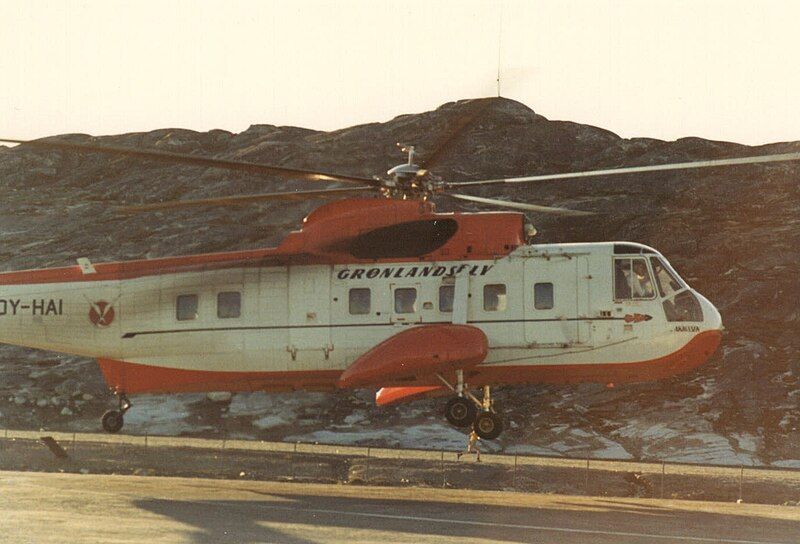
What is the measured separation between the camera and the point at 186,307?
26062 mm

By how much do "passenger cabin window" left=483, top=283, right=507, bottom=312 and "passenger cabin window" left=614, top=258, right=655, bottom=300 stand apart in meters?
2.30

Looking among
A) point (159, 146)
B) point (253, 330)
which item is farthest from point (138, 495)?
point (159, 146)

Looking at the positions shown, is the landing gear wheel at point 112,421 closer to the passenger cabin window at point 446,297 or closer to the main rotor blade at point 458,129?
the passenger cabin window at point 446,297

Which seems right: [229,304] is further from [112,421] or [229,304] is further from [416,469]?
[416,469]

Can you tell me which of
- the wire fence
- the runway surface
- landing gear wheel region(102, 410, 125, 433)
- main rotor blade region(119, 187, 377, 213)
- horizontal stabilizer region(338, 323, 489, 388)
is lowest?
the wire fence

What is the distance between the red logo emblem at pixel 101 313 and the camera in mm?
26625

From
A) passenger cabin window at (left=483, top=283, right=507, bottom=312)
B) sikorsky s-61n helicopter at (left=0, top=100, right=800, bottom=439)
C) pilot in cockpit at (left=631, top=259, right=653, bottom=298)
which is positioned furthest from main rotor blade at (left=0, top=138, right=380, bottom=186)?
pilot in cockpit at (left=631, top=259, right=653, bottom=298)

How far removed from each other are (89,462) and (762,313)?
144ft

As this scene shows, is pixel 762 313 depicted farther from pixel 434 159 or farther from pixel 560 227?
pixel 434 159

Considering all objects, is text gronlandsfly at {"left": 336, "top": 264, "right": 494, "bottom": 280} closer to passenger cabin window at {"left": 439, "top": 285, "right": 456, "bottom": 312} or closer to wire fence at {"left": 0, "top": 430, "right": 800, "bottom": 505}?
passenger cabin window at {"left": 439, "top": 285, "right": 456, "bottom": 312}

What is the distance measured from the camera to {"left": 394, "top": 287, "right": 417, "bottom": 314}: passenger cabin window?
2502cm

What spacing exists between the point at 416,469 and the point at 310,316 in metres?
6.51

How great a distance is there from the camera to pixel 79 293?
26734mm

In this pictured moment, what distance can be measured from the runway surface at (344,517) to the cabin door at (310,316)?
289cm
